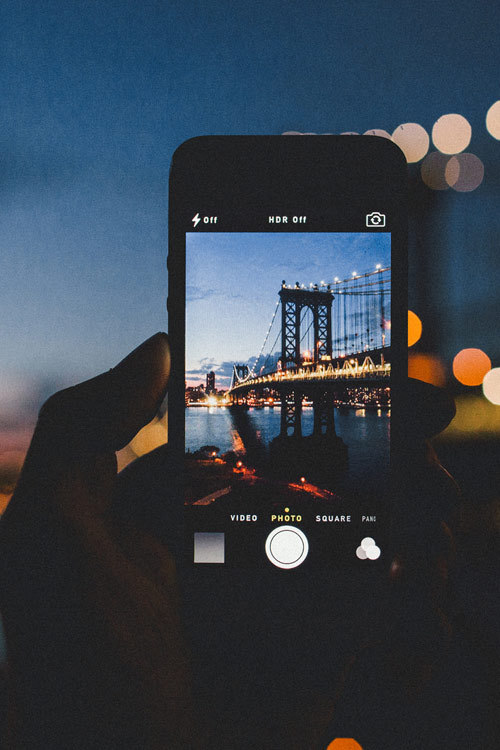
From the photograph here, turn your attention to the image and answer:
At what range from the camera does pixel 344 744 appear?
505mm

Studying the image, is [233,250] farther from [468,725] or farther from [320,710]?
[468,725]

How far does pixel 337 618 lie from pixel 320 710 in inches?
4.8

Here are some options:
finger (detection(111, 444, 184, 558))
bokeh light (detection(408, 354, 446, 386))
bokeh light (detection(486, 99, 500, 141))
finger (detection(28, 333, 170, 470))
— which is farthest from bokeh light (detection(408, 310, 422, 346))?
finger (detection(28, 333, 170, 470))

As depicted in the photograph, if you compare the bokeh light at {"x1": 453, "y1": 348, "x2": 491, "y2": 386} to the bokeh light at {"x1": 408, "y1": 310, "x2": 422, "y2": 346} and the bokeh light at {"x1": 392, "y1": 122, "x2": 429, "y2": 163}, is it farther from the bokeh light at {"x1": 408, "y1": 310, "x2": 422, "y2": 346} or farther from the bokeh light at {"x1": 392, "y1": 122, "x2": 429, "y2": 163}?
the bokeh light at {"x1": 392, "y1": 122, "x2": 429, "y2": 163}

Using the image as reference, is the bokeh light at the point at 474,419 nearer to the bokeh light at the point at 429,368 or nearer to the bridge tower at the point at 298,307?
the bokeh light at the point at 429,368

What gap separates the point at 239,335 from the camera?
26.7 inches

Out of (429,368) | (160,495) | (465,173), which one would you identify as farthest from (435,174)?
(160,495)

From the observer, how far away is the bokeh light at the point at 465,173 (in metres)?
1.05

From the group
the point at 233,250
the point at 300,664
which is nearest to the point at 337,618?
the point at 300,664

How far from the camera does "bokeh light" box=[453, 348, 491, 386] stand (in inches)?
41.4

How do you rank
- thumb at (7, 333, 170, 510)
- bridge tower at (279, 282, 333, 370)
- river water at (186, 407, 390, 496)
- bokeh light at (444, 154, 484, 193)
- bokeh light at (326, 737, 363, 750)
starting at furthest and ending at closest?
bokeh light at (444, 154, 484, 193)
bridge tower at (279, 282, 333, 370)
river water at (186, 407, 390, 496)
bokeh light at (326, 737, 363, 750)
thumb at (7, 333, 170, 510)

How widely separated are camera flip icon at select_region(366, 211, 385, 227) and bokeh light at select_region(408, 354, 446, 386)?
0.51 m

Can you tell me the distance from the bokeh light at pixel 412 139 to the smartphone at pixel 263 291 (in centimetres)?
50

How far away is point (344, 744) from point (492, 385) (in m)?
0.96
